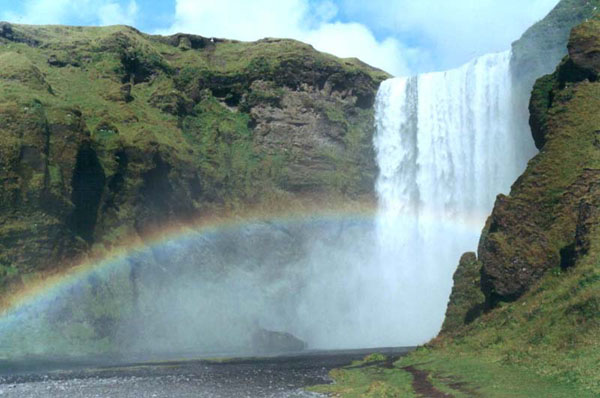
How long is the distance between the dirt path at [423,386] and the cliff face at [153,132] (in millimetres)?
53300

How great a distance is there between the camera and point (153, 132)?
Answer: 99.5m

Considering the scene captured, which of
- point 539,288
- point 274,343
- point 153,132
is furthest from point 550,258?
point 153,132

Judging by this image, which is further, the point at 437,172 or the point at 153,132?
the point at 153,132

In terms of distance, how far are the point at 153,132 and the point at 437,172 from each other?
41.6 meters

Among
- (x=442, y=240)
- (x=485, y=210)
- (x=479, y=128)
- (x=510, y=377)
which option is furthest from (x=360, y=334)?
(x=510, y=377)

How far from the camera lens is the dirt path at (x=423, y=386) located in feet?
89.3

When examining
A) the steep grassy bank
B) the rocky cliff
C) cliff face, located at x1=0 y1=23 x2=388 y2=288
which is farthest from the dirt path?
cliff face, located at x1=0 y1=23 x2=388 y2=288

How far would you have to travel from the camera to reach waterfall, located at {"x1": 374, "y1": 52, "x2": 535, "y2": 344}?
83.1 m

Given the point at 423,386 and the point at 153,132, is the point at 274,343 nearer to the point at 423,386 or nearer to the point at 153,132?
the point at 153,132

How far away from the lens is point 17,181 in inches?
3039

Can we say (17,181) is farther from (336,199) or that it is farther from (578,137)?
(578,137)

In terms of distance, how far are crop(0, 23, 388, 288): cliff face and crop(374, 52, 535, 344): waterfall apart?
25.1 feet

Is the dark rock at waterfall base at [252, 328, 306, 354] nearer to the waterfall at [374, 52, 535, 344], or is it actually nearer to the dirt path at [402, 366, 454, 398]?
the waterfall at [374, 52, 535, 344]

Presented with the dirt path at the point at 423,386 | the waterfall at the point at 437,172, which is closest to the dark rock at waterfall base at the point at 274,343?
the waterfall at the point at 437,172
